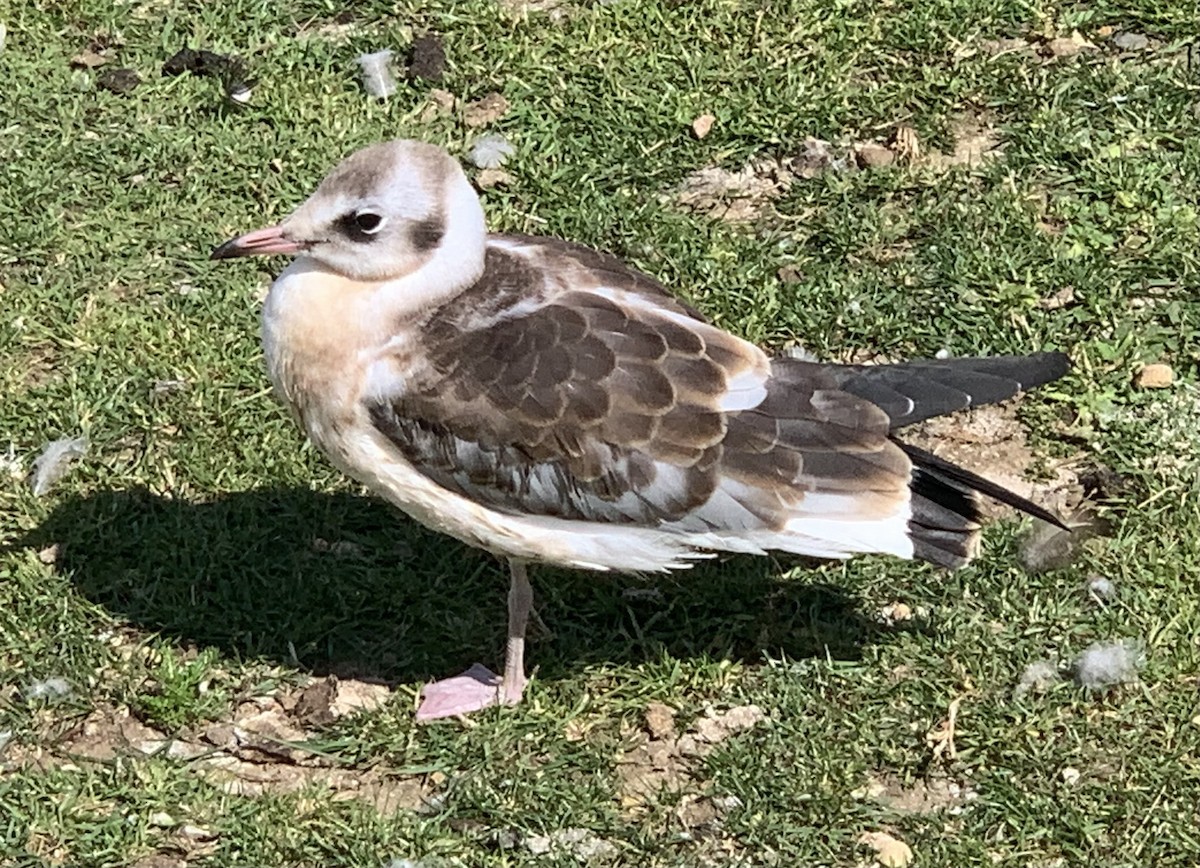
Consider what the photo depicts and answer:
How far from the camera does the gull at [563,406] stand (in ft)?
16.8

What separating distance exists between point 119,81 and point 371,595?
10.2 feet

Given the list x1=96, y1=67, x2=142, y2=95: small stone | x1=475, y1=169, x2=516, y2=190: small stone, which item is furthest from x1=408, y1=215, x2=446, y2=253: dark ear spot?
x1=96, y1=67, x2=142, y2=95: small stone

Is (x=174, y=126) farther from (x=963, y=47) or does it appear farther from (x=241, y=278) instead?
(x=963, y=47)

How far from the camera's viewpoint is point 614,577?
6.16 meters

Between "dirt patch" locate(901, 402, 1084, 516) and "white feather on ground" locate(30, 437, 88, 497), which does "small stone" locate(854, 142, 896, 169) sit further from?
"white feather on ground" locate(30, 437, 88, 497)

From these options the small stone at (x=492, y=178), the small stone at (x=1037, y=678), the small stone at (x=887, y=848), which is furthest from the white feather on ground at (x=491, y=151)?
the small stone at (x=887, y=848)

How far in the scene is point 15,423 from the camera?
645 cm

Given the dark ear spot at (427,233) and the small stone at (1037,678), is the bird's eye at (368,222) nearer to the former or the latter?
the dark ear spot at (427,233)

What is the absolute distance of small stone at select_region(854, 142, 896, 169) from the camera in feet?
24.7

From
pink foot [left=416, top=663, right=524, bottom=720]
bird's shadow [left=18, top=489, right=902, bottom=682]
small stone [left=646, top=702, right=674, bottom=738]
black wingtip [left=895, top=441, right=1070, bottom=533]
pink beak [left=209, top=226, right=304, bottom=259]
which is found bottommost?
small stone [left=646, top=702, right=674, bottom=738]

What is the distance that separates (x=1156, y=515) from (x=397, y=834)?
275cm

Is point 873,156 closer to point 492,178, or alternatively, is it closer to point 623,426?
point 492,178

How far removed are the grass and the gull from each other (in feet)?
2.11

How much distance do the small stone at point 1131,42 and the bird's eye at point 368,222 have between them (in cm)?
417
